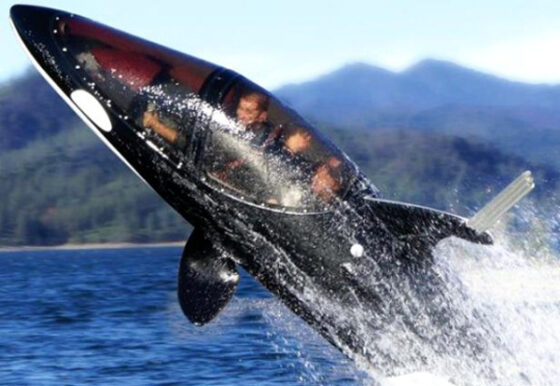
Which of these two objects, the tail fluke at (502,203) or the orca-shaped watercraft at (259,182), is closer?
the tail fluke at (502,203)

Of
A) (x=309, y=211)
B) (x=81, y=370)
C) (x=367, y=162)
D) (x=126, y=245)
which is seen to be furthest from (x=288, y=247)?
(x=126, y=245)

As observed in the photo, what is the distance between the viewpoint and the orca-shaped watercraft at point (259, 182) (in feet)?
41.9

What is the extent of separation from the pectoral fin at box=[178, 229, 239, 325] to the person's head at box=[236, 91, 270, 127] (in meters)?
1.38

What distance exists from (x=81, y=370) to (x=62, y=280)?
147ft

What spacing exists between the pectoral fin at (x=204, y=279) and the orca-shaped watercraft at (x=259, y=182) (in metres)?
0.16

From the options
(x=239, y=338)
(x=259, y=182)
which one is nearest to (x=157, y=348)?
(x=239, y=338)

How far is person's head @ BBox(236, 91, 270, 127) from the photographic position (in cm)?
1278

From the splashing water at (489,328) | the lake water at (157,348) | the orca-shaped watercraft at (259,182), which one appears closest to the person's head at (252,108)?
the orca-shaped watercraft at (259,182)

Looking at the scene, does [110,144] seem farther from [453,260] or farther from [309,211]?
[453,260]

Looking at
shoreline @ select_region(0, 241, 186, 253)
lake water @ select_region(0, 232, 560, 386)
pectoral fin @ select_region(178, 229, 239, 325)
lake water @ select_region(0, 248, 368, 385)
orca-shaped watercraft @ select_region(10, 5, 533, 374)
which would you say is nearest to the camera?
orca-shaped watercraft @ select_region(10, 5, 533, 374)

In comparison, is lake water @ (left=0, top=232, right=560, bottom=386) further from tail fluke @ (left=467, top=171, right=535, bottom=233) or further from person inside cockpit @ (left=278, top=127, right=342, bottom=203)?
person inside cockpit @ (left=278, top=127, right=342, bottom=203)

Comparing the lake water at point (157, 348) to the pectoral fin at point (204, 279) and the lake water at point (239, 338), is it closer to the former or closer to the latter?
the lake water at point (239, 338)

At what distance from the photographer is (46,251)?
169 metres

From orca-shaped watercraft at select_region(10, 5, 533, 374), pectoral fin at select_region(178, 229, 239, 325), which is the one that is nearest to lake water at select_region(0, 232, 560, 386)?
orca-shaped watercraft at select_region(10, 5, 533, 374)
